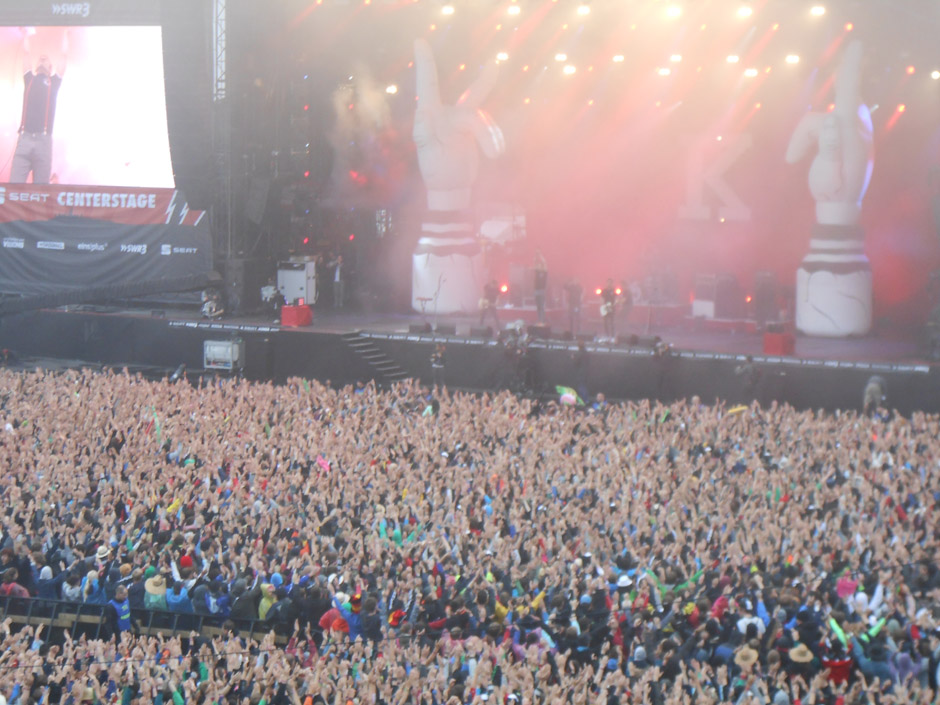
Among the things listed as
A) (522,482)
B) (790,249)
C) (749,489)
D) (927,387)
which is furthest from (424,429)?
(790,249)

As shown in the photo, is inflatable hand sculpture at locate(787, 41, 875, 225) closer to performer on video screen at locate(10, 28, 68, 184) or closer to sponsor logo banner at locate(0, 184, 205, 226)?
sponsor logo banner at locate(0, 184, 205, 226)

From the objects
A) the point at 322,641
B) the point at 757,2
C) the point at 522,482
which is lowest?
the point at 322,641

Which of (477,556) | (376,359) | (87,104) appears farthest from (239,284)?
(477,556)

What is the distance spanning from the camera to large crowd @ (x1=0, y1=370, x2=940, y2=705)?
7.86 metres

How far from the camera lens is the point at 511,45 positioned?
25594 mm

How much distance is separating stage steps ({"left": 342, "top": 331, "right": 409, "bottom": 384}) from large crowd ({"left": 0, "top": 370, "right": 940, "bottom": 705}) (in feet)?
23.6

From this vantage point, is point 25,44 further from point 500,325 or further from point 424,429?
point 424,429

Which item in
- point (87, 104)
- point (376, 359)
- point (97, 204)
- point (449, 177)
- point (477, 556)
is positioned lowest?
point (477, 556)

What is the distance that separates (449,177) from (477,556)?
16805 millimetres

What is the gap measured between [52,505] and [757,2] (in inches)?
610

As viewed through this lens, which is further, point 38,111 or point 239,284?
point 38,111

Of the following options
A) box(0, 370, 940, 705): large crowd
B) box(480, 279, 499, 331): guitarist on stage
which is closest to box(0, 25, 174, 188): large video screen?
box(480, 279, 499, 331): guitarist on stage

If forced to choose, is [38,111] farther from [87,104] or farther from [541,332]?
[541,332]

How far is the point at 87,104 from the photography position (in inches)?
1038
